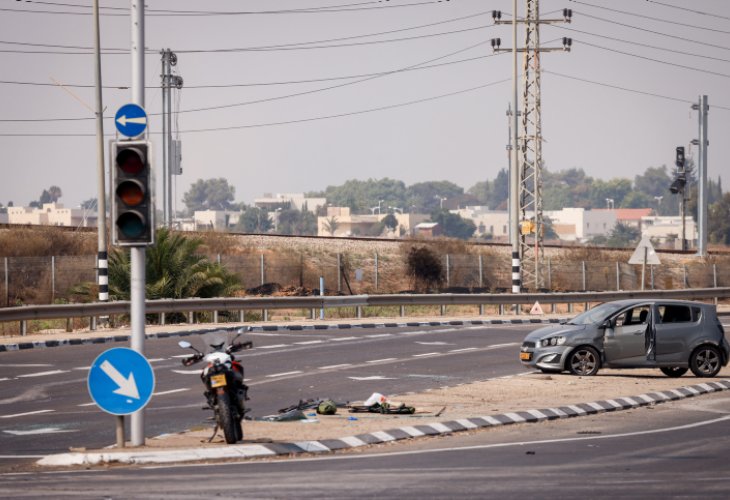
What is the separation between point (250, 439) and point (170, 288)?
2608 centimetres

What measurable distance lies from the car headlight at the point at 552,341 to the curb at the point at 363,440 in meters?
3.05

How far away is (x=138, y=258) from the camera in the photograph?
50.3 feet

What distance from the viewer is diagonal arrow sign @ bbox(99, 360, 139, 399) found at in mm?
14453

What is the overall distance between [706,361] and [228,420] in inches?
512

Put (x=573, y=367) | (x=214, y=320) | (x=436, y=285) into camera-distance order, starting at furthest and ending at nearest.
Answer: (x=436, y=285) < (x=214, y=320) < (x=573, y=367)

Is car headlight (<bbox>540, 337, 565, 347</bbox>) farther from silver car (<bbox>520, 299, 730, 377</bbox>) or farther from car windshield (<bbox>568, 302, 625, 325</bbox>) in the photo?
car windshield (<bbox>568, 302, 625, 325</bbox>)

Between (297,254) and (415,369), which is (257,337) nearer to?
(415,369)

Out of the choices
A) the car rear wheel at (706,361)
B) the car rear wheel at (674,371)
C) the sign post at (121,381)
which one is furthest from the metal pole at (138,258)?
the car rear wheel at (674,371)

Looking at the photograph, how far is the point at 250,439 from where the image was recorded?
16.4m

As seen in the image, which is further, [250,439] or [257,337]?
[257,337]

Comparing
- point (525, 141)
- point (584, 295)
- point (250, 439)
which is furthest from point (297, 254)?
point (250, 439)

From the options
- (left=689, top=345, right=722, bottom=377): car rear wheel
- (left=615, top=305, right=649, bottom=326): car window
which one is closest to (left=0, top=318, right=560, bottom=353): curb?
(left=615, top=305, right=649, bottom=326): car window

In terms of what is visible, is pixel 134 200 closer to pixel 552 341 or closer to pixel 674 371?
pixel 552 341

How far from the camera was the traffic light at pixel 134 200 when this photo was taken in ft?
48.7
